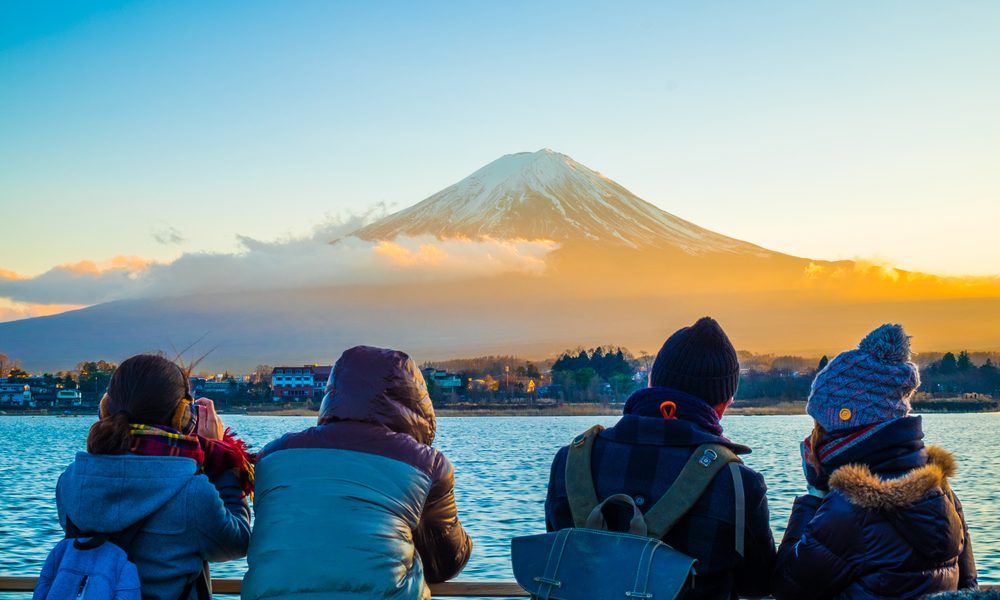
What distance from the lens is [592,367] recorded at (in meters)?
108

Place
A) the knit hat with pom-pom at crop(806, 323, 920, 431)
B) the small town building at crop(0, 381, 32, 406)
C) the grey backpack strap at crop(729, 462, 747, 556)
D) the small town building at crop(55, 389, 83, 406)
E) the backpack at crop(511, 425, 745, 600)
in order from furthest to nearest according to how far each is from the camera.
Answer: the small town building at crop(0, 381, 32, 406) → the small town building at crop(55, 389, 83, 406) → the knit hat with pom-pom at crop(806, 323, 920, 431) → the grey backpack strap at crop(729, 462, 747, 556) → the backpack at crop(511, 425, 745, 600)

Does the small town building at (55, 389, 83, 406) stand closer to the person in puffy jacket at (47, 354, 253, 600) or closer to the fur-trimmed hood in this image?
the person in puffy jacket at (47, 354, 253, 600)

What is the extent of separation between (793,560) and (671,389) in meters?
0.56

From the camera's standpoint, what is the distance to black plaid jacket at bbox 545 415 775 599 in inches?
102

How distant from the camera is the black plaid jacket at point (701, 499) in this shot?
102 inches

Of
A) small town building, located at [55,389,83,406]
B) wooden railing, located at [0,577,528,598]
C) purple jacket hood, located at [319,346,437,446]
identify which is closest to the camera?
purple jacket hood, located at [319,346,437,446]

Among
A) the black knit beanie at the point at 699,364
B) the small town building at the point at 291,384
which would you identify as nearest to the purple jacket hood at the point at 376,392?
the black knit beanie at the point at 699,364

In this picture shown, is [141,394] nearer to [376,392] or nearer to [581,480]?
[376,392]

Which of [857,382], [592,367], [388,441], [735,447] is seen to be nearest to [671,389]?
[735,447]

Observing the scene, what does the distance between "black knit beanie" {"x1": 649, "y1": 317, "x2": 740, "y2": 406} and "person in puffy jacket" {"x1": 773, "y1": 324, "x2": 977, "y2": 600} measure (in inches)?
10.7

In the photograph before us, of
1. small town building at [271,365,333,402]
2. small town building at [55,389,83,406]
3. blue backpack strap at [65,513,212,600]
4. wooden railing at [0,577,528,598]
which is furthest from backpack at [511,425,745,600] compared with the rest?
small town building at [55,389,83,406]

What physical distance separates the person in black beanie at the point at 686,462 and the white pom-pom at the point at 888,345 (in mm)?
382

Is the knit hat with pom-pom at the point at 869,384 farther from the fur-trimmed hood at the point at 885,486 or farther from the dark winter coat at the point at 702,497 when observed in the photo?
the dark winter coat at the point at 702,497

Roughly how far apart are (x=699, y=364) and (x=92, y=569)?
1841mm
